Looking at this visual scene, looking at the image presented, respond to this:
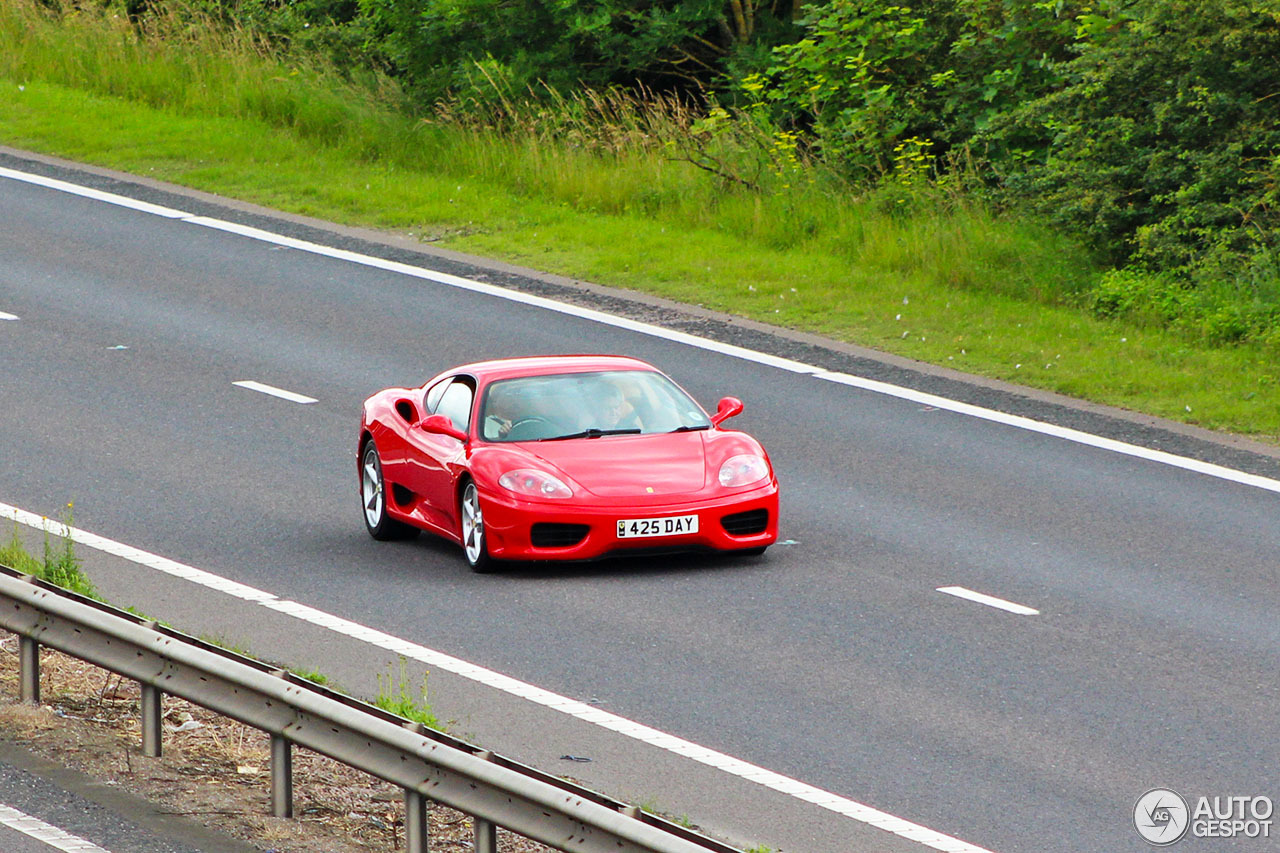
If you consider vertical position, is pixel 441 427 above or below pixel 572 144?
above

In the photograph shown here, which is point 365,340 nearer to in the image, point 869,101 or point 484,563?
point 484,563

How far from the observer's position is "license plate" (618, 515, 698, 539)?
11.5 m

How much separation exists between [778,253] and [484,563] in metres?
9.87

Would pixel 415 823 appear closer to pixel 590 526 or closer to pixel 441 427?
pixel 590 526

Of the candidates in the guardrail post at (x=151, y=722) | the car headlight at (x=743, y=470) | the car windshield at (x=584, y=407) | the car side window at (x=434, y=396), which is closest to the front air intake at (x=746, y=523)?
the car headlight at (x=743, y=470)

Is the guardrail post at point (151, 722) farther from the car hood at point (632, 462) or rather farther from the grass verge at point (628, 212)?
the grass verge at point (628, 212)

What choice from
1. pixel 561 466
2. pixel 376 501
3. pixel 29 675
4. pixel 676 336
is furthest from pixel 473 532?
pixel 676 336

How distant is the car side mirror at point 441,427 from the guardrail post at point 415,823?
18.0ft

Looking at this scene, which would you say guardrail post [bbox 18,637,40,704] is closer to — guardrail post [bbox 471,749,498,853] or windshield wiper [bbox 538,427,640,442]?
guardrail post [bbox 471,749,498,853]

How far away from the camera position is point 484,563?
1180cm

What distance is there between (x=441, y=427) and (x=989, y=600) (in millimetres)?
3518

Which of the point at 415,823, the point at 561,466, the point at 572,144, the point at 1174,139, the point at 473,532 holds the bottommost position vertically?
the point at 473,532

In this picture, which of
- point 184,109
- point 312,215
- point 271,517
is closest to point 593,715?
point 271,517

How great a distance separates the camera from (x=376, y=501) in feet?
42.7
